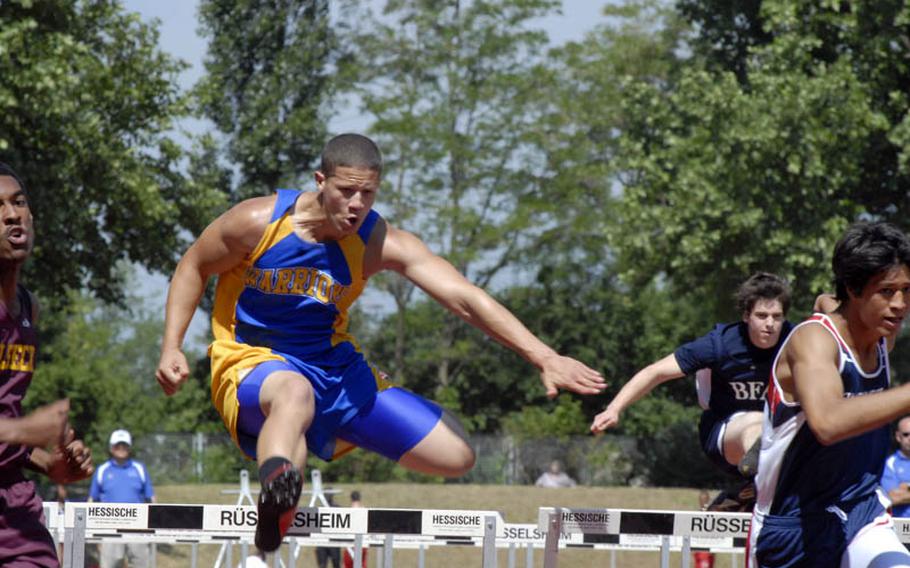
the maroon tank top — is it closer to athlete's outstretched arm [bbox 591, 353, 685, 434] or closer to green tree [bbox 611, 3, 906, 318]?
athlete's outstretched arm [bbox 591, 353, 685, 434]

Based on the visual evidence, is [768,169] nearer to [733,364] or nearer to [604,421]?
[733,364]

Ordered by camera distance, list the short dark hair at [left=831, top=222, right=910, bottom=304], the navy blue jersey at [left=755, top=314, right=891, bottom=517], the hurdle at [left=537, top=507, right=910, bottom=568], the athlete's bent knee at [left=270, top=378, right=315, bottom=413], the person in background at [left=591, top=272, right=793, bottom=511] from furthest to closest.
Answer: the person in background at [left=591, top=272, right=793, bottom=511] → the hurdle at [left=537, top=507, right=910, bottom=568] → the athlete's bent knee at [left=270, top=378, right=315, bottom=413] → the navy blue jersey at [left=755, top=314, right=891, bottom=517] → the short dark hair at [left=831, top=222, right=910, bottom=304]

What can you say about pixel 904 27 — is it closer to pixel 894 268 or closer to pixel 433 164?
pixel 433 164

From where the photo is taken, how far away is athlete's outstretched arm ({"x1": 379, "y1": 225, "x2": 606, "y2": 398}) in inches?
215

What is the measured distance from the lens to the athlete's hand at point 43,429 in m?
4.01

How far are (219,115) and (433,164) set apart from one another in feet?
25.0

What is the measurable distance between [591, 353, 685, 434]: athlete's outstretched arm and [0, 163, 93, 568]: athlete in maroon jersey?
2.75m

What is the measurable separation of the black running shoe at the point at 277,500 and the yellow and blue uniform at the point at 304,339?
2.46 ft

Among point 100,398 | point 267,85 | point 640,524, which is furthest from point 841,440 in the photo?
Result: point 100,398

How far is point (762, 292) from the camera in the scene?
283 inches

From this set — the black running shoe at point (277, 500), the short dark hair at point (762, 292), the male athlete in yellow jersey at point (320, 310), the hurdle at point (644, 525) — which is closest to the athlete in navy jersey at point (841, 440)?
the male athlete in yellow jersey at point (320, 310)

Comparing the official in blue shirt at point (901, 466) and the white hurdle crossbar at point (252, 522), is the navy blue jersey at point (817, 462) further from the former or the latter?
the official in blue shirt at point (901, 466)

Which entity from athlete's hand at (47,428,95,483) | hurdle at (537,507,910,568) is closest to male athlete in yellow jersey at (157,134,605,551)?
hurdle at (537,507,910,568)

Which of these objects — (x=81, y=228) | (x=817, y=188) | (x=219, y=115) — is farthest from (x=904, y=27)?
(x=219, y=115)
